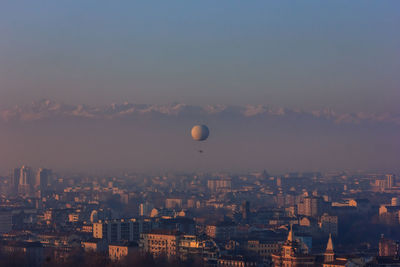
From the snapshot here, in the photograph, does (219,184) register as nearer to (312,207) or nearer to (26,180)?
(26,180)

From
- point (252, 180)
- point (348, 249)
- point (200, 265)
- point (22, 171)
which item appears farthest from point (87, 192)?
point (200, 265)

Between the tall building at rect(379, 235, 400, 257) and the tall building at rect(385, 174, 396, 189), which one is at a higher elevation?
the tall building at rect(385, 174, 396, 189)

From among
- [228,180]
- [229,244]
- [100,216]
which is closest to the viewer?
[229,244]

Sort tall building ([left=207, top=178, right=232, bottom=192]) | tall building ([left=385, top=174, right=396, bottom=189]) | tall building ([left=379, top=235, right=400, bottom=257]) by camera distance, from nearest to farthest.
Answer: tall building ([left=379, top=235, right=400, bottom=257]) < tall building ([left=385, top=174, right=396, bottom=189]) < tall building ([left=207, top=178, right=232, bottom=192])

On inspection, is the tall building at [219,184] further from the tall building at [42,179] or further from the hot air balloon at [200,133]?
the hot air balloon at [200,133]

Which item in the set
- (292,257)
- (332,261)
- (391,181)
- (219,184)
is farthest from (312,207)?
(219,184)

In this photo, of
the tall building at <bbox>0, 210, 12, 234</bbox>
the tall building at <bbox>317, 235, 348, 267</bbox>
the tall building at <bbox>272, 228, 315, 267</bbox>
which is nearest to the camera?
the tall building at <bbox>317, 235, 348, 267</bbox>

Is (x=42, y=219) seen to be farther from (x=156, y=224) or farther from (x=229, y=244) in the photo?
(x=229, y=244)

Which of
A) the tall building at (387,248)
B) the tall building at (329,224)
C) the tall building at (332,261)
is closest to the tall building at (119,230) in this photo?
the tall building at (387,248)

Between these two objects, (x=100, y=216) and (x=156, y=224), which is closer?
(x=156, y=224)

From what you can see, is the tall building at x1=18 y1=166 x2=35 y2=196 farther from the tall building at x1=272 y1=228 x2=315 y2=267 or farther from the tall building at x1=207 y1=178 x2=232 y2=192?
the tall building at x1=272 y1=228 x2=315 y2=267

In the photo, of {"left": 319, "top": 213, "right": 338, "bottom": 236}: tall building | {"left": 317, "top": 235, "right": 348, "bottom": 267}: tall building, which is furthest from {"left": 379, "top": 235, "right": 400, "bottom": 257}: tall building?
{"left": 319, "top": 213, "right": 338, "bottom": 236}: tall building
